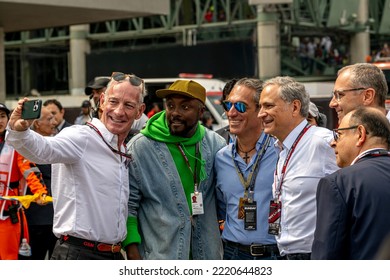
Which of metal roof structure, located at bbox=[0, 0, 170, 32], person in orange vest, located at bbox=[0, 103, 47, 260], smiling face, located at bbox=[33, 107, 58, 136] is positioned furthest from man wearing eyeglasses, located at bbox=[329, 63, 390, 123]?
metal roof structure, located at bbox=[0, 0, 170, 32]

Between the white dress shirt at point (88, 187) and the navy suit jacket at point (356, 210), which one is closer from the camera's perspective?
the navy suit jacket at point (356, 210)

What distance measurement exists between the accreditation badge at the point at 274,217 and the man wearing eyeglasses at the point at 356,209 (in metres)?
1.44

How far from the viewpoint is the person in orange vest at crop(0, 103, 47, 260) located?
9.25m

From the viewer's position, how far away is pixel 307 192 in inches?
233

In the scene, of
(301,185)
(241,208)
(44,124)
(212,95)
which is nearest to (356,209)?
(301,185)

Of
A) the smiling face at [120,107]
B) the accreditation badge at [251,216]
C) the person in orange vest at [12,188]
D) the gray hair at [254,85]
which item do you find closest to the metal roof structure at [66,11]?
the person in orange vest at [12,188]

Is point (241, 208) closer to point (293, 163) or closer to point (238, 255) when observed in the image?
point (238, 255)

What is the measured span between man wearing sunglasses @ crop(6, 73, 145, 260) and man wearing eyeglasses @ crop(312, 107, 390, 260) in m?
1.73

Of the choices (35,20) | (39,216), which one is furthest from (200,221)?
(35,20)

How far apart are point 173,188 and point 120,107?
0.73 m

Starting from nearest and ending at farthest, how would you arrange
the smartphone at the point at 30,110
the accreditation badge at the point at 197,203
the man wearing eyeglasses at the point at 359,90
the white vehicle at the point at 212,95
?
the smartphone at the point at 30,110 < the man wearing eyeglasses at the point at 359,90 < the accreditation badge at the point at 197,203 < the white vehicle at the point at 212,95

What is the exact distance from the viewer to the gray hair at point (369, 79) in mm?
6258

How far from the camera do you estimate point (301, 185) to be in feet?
19.5

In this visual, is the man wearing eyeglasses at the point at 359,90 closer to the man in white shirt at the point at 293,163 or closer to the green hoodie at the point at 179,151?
the man in white shirt at the point at 293,163
